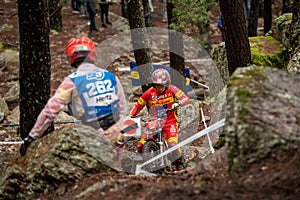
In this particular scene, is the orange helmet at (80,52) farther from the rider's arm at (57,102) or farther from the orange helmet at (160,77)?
the orange helmet at (160,77)

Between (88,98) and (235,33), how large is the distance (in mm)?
3731

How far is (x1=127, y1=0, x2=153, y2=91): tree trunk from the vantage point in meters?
12.3

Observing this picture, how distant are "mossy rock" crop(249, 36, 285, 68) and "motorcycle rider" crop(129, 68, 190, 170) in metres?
2.61

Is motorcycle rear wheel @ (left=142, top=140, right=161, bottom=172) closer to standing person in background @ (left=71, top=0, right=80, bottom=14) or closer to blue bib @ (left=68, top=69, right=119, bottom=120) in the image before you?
blue bib @ (left=68, top=69, right=119, bottom=120)

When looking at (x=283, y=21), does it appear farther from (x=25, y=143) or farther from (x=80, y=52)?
(x=25, y=143)

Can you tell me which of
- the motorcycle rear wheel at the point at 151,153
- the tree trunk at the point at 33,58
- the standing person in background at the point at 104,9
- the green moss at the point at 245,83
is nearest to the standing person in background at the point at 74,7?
the standing person in background at the point at 104,9

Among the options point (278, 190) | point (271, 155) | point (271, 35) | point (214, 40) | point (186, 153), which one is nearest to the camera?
point (278, 190)

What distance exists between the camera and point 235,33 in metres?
8.45

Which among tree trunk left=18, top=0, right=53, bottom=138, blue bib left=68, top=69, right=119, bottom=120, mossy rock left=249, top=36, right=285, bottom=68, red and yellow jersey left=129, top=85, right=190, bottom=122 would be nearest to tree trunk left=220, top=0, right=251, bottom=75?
red and yellow jersey left=129, top=85, right=190, bottom=122

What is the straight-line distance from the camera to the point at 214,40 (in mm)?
24234

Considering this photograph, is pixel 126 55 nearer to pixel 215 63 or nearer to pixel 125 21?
pixel 125 21

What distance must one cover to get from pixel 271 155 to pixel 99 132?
2383 millimetres

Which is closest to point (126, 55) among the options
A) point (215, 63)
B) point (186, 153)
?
point (215, 63)

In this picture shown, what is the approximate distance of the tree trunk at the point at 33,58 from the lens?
268 inches
